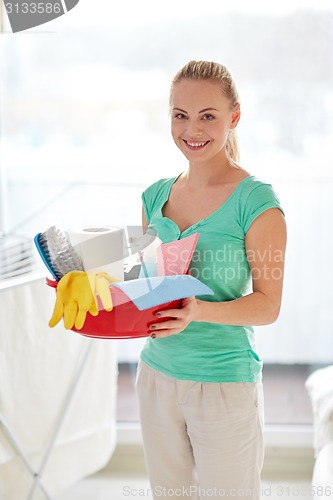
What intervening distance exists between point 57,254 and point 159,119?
1319 mm

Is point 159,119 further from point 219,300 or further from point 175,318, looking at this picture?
point 175,318

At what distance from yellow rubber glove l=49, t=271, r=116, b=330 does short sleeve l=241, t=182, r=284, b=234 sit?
272mm

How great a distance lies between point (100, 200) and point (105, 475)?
3.01ft

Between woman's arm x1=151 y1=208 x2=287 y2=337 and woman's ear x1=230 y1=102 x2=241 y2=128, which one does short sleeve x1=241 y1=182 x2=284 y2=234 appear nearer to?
woman's arm x1=151 y1=208 x2=287 y2=337

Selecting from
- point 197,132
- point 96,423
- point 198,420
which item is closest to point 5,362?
point 96,423

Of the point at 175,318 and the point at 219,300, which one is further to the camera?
the point at 219,300

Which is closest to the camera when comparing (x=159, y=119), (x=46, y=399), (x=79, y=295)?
(x=79, y=295)

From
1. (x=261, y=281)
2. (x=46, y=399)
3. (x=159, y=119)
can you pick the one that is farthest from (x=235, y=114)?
(x=159, y=119)

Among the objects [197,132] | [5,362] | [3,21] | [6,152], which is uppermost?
[3,21]

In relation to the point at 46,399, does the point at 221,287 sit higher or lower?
higher

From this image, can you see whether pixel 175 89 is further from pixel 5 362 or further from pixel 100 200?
pixel 100 200

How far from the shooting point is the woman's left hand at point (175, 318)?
1.25 meters

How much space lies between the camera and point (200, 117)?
137 centimetres

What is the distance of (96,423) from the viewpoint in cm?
214
